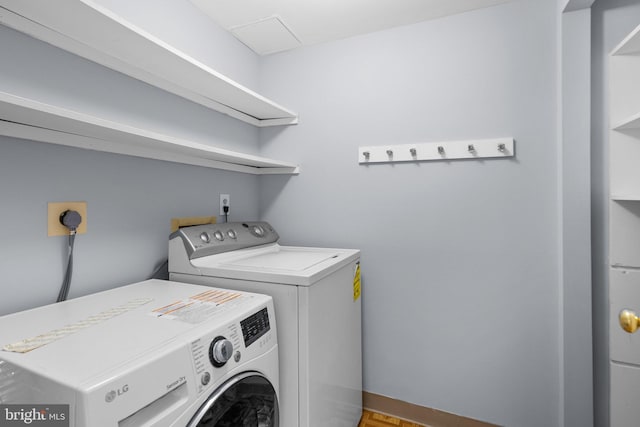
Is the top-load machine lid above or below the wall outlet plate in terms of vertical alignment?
below

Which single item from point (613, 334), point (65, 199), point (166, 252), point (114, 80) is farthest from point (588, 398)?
point (114, 80)

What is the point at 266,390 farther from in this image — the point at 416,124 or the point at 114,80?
the point at 416,124

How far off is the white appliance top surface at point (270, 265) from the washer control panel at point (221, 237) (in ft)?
0.10

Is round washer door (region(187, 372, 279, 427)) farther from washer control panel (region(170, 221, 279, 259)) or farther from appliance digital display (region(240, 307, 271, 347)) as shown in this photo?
washer control panel (region(170, 221, 279, 259))

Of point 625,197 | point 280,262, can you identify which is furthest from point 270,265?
point 625,197

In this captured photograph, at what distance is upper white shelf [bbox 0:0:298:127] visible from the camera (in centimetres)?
89

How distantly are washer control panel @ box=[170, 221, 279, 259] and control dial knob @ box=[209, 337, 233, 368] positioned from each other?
0.55 meters

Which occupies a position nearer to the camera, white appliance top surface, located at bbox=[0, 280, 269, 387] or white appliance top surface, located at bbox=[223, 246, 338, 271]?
white appliance top surface, located at bbox=[0, 280, 269, 387]

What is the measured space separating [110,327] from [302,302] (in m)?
0.56

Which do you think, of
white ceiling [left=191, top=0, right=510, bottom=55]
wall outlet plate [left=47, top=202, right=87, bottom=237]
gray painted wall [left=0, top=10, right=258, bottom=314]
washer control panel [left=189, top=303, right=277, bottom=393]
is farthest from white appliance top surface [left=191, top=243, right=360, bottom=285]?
white ceiling [left=191, top=0, right=510, bottom=55]

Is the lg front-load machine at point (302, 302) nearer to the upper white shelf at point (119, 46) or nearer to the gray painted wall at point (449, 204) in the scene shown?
the gray painted wall at point (449, 204)

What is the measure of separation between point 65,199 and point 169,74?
2.21 ft

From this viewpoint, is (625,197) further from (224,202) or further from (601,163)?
(224,202)

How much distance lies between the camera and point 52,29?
1.00m
